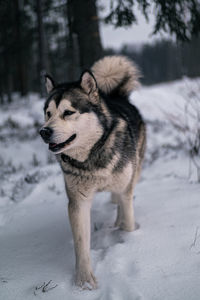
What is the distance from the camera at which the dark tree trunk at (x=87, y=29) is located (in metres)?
4.98

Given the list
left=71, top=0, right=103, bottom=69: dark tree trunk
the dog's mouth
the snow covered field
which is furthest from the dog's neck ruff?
left=71, top=0, right=103, bottom=69: dark tree trunk

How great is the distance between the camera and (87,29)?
509 cm

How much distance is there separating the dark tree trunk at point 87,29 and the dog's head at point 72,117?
3.21m

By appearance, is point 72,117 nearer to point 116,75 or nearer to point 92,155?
point 92,155

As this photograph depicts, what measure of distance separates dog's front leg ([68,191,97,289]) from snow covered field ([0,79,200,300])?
0.08m

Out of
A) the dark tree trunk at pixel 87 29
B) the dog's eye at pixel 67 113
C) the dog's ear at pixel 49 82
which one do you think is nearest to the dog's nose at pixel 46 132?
the dog's eye at pixel 67 113

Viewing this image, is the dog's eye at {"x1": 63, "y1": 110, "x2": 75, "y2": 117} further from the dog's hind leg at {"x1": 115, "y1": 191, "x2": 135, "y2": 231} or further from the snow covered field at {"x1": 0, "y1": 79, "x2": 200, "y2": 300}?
the snow covered field at {"x1": 0, "y1": 79, "x2": 200, "y2": 300}

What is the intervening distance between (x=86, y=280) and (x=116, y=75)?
2212 mm

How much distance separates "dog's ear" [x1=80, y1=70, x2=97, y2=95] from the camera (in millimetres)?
2221

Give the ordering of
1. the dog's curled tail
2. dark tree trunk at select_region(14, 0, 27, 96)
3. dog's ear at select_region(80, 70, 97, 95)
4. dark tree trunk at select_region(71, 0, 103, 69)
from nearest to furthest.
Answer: dog's ear at select_region(80, 70, 97, 95), the dog's curled tail, dark tree trunk at select_region(71, 0, 103, 69), dark tree trunk at select_region(14, 0, 27, 96)

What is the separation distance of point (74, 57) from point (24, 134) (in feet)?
27.9

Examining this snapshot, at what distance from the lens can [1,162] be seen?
5.25 m

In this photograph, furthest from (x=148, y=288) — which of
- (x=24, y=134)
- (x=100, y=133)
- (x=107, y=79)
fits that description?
(x=24, y=134)

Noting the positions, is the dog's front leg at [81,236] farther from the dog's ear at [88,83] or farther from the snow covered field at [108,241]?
the dog's ear at [88,83]
